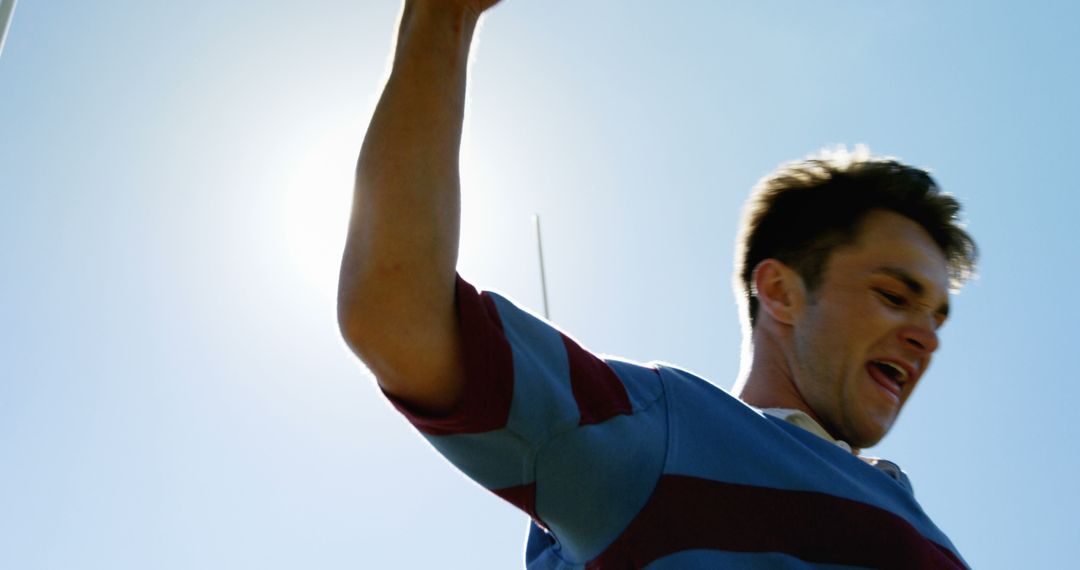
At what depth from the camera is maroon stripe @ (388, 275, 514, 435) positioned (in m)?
1.58

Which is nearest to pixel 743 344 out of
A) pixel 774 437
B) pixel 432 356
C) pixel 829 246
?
pixel 829 246

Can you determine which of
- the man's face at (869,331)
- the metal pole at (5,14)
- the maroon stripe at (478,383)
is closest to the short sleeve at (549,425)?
the maroon stripe at (478,383)

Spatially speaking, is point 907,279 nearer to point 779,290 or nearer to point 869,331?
point 869,331

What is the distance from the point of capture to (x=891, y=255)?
3.18 meters

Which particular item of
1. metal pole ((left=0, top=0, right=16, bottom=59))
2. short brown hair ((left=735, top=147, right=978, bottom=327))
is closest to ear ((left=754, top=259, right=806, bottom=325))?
short brown hair ((left=735, top=147, right=978, bottom=327))

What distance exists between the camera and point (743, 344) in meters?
3.44

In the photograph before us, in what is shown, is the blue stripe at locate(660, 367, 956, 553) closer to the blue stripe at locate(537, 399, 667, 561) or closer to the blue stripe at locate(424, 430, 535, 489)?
the blue stripe at locate(537, 399, 667, 561)

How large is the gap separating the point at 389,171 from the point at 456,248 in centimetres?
15

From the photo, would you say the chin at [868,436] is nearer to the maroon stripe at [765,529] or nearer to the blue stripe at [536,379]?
the maroon stripe at [765,529]

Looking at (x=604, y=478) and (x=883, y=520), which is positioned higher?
(x=604, y=478)

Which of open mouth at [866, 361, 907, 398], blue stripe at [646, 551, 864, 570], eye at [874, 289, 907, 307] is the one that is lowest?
blue stripe at [646, 551, 864, 570]

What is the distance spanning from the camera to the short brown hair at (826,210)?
3299mm

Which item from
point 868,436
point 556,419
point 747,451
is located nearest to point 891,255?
point 868,436

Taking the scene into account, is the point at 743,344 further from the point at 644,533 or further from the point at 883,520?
the point at 644,533
